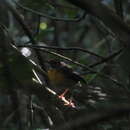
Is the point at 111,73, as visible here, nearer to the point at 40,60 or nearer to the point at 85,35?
the point at 40,60

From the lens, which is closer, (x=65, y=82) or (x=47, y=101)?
(x=47, y=101)

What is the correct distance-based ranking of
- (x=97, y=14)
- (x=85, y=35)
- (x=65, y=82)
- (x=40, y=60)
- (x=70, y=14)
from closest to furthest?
(x=97, y=14)
(x=40, y=60)
(x=65, y=82)
(x=70, y=14)
(x=85, y=35)

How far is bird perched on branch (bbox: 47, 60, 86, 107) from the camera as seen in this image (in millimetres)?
3809

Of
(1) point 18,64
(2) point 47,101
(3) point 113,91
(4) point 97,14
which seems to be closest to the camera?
(4) point 97,14

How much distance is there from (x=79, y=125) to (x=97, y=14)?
0.35 meters

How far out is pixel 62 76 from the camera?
3.94 meters

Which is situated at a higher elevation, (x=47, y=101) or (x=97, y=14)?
(x=97, y=14)

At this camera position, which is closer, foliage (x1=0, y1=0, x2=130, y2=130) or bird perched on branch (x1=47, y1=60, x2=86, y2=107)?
foliage (x1=0, y1=0, x2=130, y2=130)

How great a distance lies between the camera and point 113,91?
236cm

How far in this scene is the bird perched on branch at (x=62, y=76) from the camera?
3.81 m

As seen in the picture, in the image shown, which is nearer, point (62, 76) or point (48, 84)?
point (48, 84)

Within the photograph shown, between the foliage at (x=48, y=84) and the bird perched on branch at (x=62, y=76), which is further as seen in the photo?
the bird perched on branch at (x=62, y=76)

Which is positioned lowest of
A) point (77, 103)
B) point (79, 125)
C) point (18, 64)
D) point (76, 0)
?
point (77, 103)

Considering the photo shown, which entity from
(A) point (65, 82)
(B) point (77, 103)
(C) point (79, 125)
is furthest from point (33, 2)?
(C) point (79, 125)
